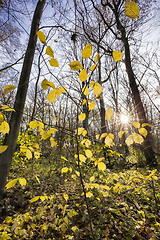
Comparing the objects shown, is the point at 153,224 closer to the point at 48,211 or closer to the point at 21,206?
the point at 48,211

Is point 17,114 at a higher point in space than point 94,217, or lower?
higher

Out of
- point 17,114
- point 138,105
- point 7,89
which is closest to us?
point 7,89

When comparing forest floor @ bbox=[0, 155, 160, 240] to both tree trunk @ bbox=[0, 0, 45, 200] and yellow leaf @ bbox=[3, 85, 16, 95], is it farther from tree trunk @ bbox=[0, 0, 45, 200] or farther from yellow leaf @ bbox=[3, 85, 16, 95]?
yellow leaf @ bbox=[3, 85, 16, 95]

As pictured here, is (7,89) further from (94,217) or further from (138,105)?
(138,105)

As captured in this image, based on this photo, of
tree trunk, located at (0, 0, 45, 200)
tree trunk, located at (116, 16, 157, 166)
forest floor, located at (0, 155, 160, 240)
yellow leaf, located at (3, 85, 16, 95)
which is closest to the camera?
yellow leaf, located at (3, 85, 16, 95)

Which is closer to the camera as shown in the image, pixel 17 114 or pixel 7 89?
pixel 7 89

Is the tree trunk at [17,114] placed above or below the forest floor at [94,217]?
above

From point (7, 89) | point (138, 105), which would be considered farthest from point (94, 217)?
point (138, 105)

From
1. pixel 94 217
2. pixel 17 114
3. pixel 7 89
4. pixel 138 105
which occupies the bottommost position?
pixel 94 217

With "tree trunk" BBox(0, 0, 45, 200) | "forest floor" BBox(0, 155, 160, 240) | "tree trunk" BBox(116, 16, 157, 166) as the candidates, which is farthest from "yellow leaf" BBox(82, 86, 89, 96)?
"tree trunk" BBox(116, 16, 157, 166)

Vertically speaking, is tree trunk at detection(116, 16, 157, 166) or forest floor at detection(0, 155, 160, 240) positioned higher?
tree trunk at detection(116, 16, 157, 166)

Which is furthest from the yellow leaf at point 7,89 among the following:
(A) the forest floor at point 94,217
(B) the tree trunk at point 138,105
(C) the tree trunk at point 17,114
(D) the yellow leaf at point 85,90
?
(B) the tree trunk at point 138,105

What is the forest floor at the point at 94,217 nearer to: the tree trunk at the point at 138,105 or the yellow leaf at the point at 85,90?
the yellow leaf at the point at 85,90

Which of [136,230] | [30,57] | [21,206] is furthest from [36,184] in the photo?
[30,57]
